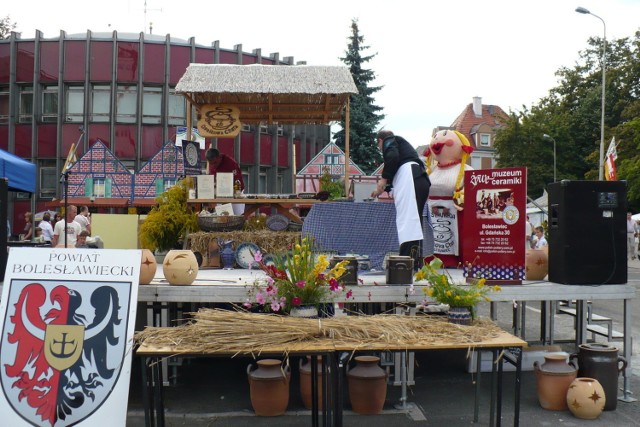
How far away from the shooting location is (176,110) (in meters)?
29.1

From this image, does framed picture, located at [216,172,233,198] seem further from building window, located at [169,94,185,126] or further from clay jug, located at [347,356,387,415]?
building window, located at [169,94,185,126]

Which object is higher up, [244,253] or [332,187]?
[332,187]

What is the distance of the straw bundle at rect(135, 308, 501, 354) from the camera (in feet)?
14.6

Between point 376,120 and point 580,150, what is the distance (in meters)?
18.6

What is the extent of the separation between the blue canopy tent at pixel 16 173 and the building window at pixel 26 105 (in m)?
20.7

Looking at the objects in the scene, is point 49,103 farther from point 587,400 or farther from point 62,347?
point 587,400

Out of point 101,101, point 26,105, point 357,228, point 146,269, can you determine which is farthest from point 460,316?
point 26,105

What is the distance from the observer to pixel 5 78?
2880 centimetres

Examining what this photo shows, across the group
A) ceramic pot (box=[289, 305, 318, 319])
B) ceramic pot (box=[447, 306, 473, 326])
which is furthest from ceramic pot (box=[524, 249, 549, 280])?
ceramic pot (box=[289, 305, 318, 319])

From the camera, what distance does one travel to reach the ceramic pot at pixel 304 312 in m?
5.15

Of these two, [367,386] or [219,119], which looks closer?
[367,386]

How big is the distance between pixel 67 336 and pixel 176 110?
984 inches

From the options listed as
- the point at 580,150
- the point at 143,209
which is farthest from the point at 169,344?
the point at 580,150

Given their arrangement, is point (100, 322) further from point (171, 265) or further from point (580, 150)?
point (580, 150)
